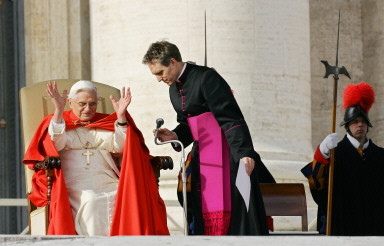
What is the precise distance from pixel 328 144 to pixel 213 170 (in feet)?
2.68

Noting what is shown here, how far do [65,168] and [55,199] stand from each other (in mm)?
263

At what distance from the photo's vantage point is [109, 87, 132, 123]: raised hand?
7.47 m

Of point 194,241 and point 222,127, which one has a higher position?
point 222,127

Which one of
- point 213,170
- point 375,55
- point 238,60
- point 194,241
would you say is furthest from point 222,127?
point 375,55

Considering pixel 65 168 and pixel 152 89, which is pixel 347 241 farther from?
pixel 152 89

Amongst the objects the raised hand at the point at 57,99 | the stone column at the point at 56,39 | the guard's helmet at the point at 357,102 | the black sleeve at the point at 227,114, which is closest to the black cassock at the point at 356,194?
the guard's helmet at the point at 357,102

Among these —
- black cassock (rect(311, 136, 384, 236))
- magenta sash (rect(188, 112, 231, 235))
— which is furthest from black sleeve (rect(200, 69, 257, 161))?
black cassock (rect(311, 136, 384, 236))

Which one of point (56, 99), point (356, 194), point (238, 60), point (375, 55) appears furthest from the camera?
point (375, 55)

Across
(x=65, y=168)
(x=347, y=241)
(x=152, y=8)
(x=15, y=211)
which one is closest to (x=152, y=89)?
(x=152, y=8)

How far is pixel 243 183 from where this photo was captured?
23.1ft

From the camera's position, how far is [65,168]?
25.6 feet

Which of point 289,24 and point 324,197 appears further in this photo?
point 289,24

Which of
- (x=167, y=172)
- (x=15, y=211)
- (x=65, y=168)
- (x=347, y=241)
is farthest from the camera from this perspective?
(x=15, y=211)

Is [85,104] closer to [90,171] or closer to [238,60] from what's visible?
[90,171]
